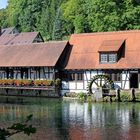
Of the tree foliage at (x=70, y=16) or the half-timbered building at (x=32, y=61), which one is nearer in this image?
the half-timbered building at (x=32, y=61)

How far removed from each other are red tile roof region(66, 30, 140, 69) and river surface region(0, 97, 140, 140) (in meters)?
5.09

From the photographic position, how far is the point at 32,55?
48125mm

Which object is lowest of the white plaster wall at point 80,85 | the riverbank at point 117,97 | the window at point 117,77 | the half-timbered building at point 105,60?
the riverbank at point 117,97

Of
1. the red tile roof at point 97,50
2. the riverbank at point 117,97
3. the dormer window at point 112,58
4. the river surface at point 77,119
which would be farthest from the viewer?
the dormer window at point 112,58

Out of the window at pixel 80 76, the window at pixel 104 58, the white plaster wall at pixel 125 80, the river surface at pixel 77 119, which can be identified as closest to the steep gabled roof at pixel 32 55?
the window at pixel 80 76

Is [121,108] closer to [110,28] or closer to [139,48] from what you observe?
[139,48]

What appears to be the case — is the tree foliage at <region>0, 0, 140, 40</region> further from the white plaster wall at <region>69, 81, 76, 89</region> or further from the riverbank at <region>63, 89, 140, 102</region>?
the riverbank at <region>63, 89, 140, 102</region>

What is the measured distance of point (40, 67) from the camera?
4622 cm

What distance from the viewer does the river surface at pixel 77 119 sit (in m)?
21.2

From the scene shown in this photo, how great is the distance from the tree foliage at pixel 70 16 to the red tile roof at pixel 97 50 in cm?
946

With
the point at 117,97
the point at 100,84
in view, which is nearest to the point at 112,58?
the point at 100,84

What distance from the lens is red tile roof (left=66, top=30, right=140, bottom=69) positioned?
4147 centimetres

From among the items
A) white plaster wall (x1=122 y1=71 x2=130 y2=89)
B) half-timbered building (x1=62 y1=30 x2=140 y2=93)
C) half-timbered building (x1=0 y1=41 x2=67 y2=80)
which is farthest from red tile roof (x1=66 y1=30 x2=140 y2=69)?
half-timbered building (x1=0 y1=41 x2=67 y2=80)

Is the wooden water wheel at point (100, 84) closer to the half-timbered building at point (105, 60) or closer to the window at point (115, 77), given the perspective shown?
the window at point (115, 77)
